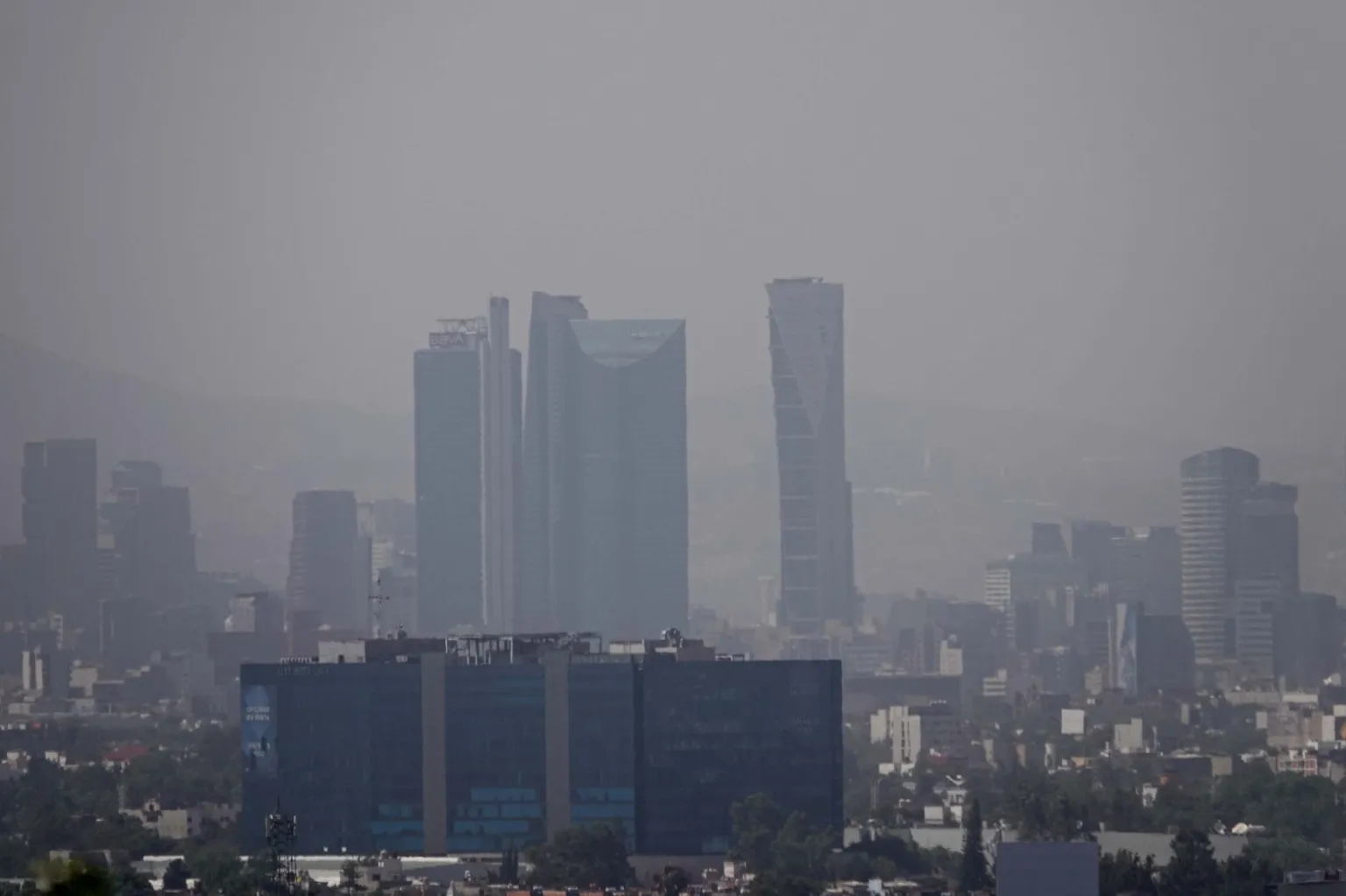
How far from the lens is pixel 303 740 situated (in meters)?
83.6

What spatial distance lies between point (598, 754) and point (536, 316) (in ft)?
382

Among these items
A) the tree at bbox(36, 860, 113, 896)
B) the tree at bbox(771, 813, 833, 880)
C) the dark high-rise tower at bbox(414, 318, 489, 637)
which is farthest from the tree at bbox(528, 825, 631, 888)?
the dark high-rise tower at bbox(414, 318, 489, 637)

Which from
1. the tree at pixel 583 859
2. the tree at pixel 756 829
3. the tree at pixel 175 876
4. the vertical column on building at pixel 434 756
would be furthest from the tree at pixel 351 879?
the tree at pixel 756 829

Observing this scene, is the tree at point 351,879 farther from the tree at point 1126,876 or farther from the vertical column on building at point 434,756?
the tree at point 1126,876

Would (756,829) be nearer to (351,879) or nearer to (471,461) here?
(351,879)

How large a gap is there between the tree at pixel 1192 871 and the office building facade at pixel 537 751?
26.7 ft

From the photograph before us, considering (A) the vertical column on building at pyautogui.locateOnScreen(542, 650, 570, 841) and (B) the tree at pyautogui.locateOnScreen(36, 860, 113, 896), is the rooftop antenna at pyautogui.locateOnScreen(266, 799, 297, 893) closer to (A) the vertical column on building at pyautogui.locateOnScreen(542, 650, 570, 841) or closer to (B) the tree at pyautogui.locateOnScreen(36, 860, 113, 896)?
(A) the vertical column on building at pyautogui.locateOnScreen(542, 650, 570, 841)

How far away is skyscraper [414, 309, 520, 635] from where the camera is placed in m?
196

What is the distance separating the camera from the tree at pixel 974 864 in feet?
232

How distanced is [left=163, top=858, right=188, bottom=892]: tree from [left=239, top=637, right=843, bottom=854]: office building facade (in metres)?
4.99

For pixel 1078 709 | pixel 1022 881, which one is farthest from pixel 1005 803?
pixel 1078 709

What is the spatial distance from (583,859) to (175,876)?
7668mm

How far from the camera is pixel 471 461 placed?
652 ft

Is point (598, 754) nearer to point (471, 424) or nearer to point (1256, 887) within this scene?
point (1256, 887)
